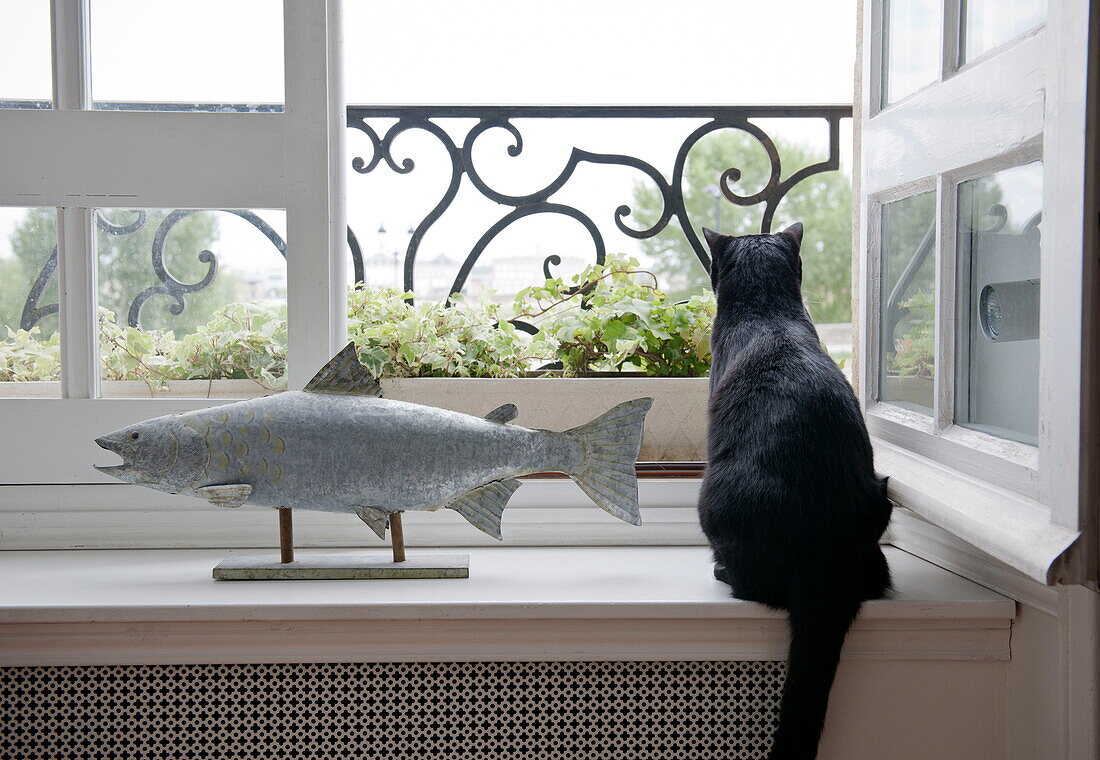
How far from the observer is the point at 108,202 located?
1.24 m

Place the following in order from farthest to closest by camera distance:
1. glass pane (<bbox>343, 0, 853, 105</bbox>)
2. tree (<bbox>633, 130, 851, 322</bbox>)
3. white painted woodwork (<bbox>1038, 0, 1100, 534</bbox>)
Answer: tree (<bbox>633, 130, 851, 322</bbox>) → glass pane (<bbox>343, 0, 853, 105</bbox>) → white painted woodwork (<bbox>1038, 0, 1100, 534</bbox>)

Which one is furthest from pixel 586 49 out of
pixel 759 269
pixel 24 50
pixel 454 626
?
pixel 454 626

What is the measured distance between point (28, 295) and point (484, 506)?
0.78m

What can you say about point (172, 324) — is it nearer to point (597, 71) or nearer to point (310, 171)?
point (310, 171)

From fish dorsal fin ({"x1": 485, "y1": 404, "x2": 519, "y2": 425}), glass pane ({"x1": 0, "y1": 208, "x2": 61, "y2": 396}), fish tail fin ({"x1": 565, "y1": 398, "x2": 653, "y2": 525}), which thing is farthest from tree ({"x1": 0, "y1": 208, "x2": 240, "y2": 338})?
fish tail fin ({"x1": 565, "y1": 398, "x2": 653, "y2": 525})

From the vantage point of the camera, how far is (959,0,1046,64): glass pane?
0.82m

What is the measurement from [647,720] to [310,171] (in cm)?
90

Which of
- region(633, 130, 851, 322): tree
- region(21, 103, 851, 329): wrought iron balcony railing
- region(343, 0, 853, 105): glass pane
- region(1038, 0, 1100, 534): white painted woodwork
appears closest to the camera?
region(1038, 0, 1100, 534): white painted woodwork

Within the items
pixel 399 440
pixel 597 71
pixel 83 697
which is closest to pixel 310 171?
pixel 399 440

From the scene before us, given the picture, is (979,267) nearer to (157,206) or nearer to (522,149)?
(522,149)

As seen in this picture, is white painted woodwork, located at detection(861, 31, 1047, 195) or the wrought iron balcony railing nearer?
white painted woodwork, located at detection(861, 31, 1047, 195)

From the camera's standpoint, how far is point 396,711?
1.00 metres

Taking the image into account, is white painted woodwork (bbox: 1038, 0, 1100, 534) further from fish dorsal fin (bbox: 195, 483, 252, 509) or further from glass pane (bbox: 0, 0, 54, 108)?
glass pane (bbox: 0, 0, 54, 108)

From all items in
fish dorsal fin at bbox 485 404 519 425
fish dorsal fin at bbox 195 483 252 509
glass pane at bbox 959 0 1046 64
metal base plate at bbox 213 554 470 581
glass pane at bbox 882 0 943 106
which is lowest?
metal base plate at bbox 213 554 470 581
